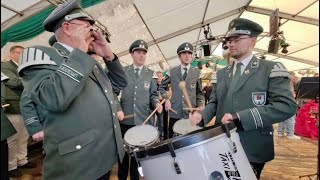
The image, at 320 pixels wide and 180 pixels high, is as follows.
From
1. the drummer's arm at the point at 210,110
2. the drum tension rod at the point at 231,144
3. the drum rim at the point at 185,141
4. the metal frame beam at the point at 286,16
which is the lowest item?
the metal frame beam at the point at 286,16

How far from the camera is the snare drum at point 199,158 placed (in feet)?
3.81

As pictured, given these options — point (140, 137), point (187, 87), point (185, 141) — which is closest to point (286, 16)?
point (187, 87)

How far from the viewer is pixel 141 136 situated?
2.12m

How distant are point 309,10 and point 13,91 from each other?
8.42 meters

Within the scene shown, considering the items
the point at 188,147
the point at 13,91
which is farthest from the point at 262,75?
the point at 13,91

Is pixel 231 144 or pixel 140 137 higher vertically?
pixel 231 144

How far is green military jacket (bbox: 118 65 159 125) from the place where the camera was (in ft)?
9.15

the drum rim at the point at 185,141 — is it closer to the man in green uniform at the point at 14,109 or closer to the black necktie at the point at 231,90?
the black necktie at the point at 231,90

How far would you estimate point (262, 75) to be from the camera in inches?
63.1

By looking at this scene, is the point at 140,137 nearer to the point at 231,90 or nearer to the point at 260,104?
the point at 231,90

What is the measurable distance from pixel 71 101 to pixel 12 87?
260cm

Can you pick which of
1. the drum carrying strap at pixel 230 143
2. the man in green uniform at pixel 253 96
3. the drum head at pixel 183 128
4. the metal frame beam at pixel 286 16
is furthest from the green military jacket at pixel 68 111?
the metal frame beam at pixel 286 16

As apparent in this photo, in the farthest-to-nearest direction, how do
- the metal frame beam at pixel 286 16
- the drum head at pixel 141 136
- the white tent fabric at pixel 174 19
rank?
1. the metal frame beam at pixel 286 16
2. the white tent fabric at pixel 174 19
3. the drum head at pixel 141 136

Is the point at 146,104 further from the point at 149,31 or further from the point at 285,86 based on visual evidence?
the point at 149,31
